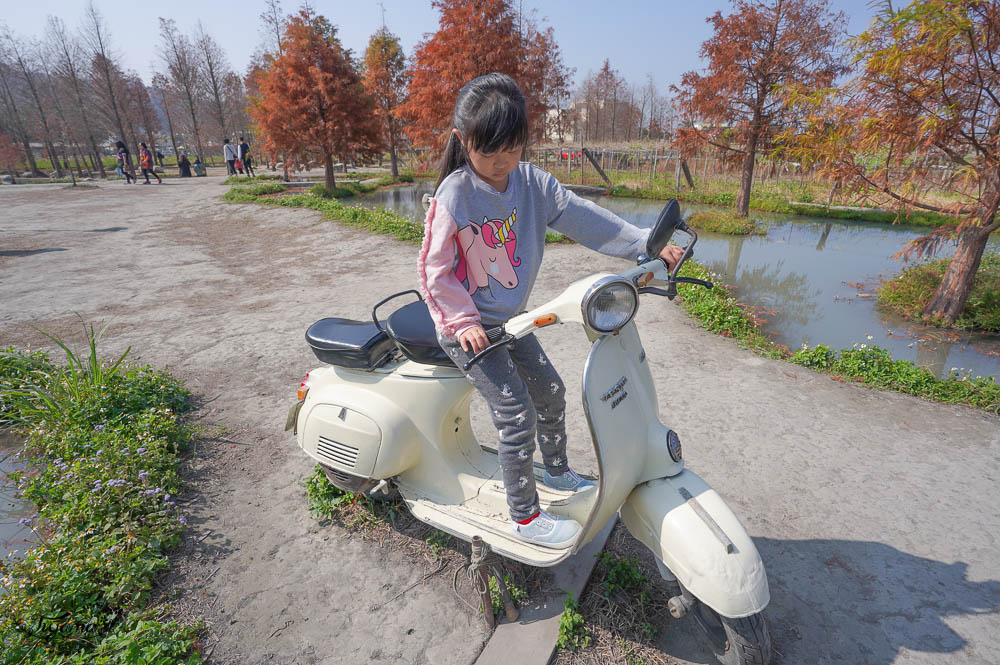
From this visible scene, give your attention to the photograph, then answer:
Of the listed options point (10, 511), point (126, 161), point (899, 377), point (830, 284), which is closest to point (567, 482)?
point (10, 511)

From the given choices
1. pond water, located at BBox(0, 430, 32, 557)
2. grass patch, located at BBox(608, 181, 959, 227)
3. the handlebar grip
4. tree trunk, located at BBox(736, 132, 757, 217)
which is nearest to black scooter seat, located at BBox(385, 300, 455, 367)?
the handlebar grip

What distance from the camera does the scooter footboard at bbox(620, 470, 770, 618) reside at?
58.8 inches

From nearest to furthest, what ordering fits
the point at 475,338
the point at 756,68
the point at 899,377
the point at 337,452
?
the point at 475,338 < the point at 337,452 < the point at 899,377 < the point at 756,68

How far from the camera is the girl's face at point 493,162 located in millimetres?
1675

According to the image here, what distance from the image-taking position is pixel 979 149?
196 inches

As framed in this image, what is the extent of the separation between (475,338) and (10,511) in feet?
10.2

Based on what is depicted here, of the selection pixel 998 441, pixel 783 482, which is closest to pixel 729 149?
pixel 998 441

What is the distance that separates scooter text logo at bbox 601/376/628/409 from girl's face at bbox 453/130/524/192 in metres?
0.86

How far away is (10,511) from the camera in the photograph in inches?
109

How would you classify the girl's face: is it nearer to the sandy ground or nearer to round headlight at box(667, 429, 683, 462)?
round headlight at box(667, 429, 683, 462)

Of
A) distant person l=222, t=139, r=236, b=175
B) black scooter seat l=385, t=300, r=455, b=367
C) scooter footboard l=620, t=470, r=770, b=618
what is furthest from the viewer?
distant person l=222, t=139, r=236, b=175

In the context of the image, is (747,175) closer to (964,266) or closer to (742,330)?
(964,266)

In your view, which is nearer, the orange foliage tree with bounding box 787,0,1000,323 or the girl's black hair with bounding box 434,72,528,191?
the girl's black hair with bounding box 434,72,528,191

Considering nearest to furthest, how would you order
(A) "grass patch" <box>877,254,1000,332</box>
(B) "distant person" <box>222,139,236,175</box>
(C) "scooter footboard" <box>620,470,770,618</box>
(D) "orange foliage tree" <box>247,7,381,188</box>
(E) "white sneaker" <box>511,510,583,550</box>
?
(C) "scooter footboard" <box>620,470,770,618</box>
(E) "white sneaker" <box>511,510,583,550</box>
(A) "grass patch" <box>877,254,1000,332</box>
(D) "orange foliage tree" <box>247,7,381,188</box>
(B) "distant person" <box>222,139,236,175</box>
